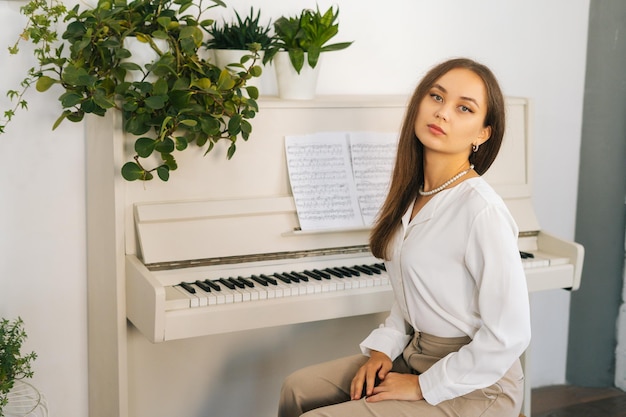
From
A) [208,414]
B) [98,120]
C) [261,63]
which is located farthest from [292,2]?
[208,414]

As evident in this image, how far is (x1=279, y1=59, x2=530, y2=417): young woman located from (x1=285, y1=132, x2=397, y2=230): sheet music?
58 centimetres

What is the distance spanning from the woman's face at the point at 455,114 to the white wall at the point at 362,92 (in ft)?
3.63

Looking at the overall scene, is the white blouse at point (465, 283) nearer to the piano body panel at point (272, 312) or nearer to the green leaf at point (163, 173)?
the piano body panel at point (272, 312)

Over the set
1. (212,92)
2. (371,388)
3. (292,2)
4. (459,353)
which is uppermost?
(292,2)

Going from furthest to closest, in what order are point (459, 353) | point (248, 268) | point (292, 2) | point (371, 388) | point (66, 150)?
point (292, 2) → point (66, 150) → point (248, 268) → point (371, 388) → point (459, 353)

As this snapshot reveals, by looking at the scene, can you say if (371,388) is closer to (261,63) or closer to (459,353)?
(459,353)

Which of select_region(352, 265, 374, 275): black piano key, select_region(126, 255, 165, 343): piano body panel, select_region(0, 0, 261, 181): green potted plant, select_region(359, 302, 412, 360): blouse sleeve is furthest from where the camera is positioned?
select_region(352, 265, 374, 275): black piano key

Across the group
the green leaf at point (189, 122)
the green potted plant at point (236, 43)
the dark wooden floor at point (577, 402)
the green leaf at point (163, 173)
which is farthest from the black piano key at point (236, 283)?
the dark wooden floor at point (577, 402)

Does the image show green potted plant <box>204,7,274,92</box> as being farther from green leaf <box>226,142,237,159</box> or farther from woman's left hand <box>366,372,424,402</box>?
woman's left hand <box>366,372,424,402</box>

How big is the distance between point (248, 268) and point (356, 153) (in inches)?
20.8

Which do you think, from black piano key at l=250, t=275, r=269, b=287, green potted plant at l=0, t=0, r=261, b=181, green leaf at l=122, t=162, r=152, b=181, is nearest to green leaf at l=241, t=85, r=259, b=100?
green potted plant at l=0, t=0, r=261, b=181

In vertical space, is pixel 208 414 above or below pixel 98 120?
below

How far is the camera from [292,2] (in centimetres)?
281

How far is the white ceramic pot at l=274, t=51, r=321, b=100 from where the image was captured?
8.21ft
